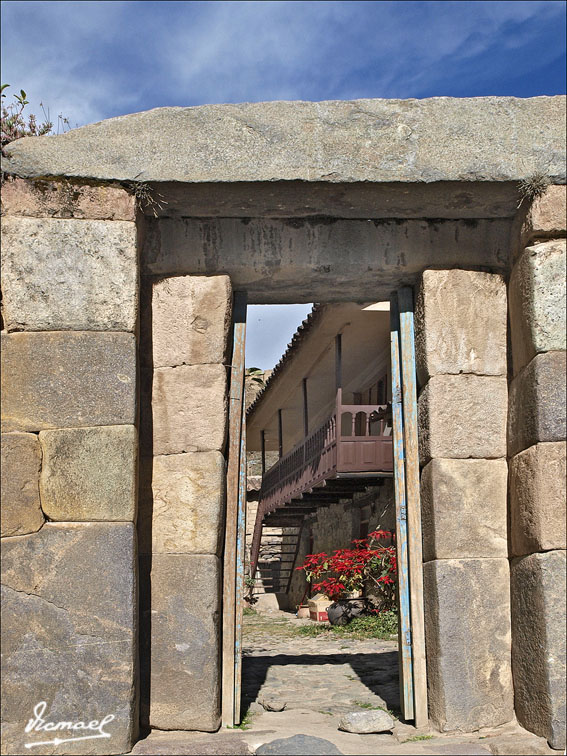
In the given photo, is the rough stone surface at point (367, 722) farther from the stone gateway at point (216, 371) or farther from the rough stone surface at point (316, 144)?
the rough stone surface at point (316, 144)

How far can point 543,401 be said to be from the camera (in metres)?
4.08

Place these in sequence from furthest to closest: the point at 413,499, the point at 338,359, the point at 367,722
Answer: the point at 338,359
the point at 413,499
the point at 367,722

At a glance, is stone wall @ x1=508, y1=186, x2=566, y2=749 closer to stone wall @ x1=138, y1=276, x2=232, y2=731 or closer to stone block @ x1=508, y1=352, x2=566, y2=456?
stone block @ x1=508, y1=352, x2=566, y2=456

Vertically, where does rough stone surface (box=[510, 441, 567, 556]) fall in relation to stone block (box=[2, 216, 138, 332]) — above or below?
below

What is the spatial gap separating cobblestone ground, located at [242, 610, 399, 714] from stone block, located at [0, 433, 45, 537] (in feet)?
6.58

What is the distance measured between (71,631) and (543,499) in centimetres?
249

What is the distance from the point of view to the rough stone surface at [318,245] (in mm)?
4660

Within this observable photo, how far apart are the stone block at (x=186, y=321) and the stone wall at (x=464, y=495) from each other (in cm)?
122

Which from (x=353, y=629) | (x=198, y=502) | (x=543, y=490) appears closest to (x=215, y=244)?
(x=198, y=502)

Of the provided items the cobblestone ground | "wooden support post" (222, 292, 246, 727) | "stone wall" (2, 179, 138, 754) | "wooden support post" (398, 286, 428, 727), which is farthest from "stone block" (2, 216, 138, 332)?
the cobblestone ground

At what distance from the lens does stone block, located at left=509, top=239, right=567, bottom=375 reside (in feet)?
13.7

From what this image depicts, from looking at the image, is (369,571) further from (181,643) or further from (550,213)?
(550,213)

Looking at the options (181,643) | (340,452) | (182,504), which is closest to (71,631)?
(181,643)

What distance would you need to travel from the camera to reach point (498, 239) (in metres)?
4.71
